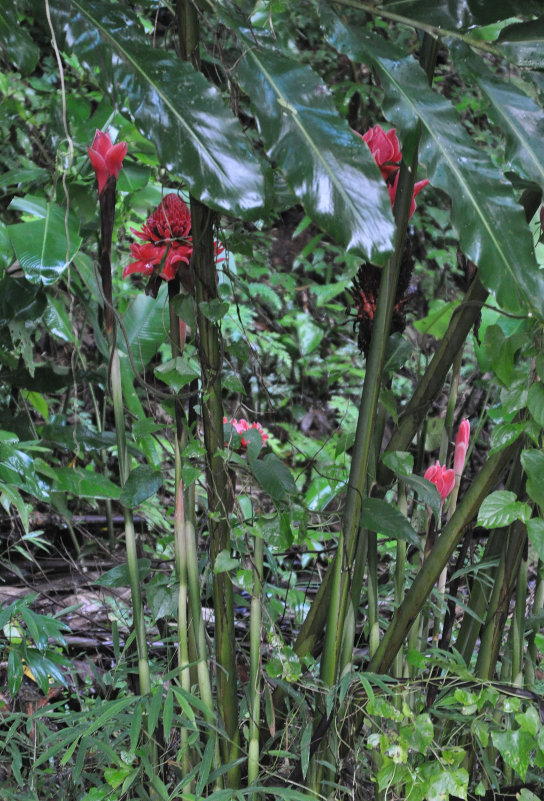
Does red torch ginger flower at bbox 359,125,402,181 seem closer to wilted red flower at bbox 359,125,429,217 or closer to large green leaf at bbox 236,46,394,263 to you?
wilted red flower at bbox 359,125,429,217

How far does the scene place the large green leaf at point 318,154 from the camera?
1.89 ft

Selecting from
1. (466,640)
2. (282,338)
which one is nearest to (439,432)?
(466,640)

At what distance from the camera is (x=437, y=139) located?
1.97 ft

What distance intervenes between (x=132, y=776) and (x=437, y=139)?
650 mm

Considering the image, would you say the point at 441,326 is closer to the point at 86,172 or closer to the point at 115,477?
the point at 86,172

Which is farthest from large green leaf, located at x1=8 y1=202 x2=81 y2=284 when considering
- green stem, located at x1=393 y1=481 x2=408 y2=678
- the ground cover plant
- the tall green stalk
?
green stem, located at x1=393 y1=481 x2=408 y2=678

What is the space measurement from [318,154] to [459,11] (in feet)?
0.64

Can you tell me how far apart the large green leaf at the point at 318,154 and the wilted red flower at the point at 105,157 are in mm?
147

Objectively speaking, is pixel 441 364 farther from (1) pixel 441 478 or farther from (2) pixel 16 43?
(2) pixel 16 43

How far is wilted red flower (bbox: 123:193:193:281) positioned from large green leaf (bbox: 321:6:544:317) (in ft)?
0.75

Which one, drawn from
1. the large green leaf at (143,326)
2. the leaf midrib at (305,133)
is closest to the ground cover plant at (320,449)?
the leaf midrib at (305,133)

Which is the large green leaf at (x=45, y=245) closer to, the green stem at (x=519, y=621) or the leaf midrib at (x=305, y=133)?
the leaf midrib at (x=305, y=133)

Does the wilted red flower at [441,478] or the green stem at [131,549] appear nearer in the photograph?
the green stem at [131,549]

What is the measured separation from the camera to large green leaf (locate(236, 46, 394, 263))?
0.58m
